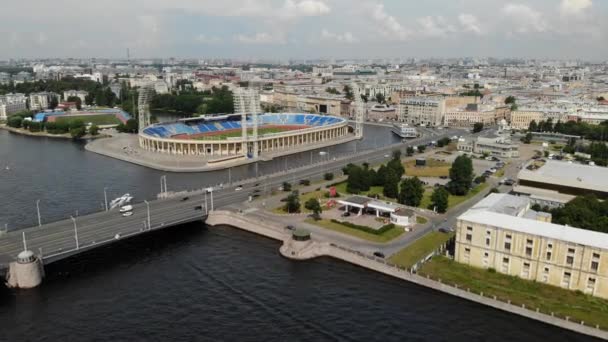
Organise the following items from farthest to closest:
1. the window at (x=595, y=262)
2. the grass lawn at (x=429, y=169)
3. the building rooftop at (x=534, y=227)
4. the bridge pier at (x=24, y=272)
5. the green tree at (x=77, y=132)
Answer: the green tree at (x=77, y=132) < the grass lawn at (x=429, y=169) < the bridge pier at (x=24, y=272) < the building rooftop at (x=534, y=227) < the window at (x=595, y=262)

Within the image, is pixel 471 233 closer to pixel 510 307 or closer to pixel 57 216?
pixel 510 307

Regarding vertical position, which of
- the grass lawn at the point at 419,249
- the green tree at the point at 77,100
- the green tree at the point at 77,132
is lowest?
the grass lawn at the point at 419,249

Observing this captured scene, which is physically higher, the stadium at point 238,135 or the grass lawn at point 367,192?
the stadium at point 238,135


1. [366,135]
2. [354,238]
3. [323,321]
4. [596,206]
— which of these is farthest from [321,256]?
[366,135]

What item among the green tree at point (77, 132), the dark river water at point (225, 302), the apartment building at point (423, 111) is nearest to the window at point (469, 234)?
the dark river water at point (225, 302)

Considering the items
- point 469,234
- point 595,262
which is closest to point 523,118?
point 469,234

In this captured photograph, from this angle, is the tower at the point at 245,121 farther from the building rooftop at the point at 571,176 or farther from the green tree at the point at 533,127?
the green tree at the point at 533,127
